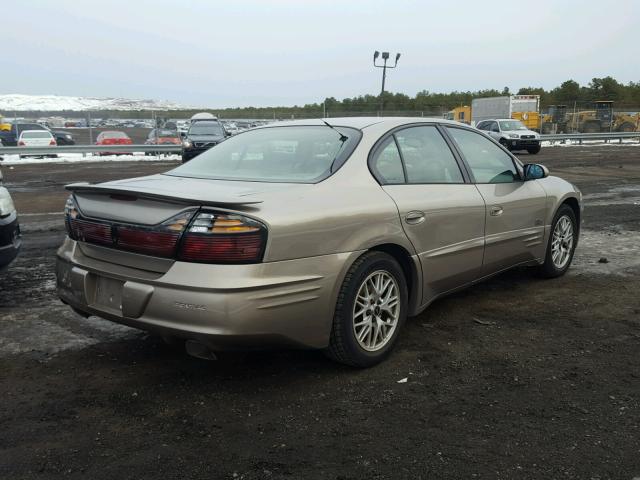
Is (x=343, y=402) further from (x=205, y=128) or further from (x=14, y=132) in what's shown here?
(x=14, y=132)

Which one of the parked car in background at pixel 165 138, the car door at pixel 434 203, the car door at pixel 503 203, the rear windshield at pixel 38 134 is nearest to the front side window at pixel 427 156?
the car door at pixel 434 203

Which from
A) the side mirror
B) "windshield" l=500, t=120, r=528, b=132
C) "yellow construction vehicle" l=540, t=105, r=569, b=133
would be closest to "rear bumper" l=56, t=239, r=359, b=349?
the side mirror

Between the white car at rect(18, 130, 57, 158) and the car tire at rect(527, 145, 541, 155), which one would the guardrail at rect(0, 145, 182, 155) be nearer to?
the white car at rect(18, 130, 57, 158)

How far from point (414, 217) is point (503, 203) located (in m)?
1.24

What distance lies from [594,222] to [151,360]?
737cm

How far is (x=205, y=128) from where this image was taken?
838 inches

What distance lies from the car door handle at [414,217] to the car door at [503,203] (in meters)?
0.87

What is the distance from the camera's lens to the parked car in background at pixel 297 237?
298 centimetres

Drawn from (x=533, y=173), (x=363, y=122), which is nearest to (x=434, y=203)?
(x=363, y=122)

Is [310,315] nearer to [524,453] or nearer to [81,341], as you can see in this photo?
[524,453]

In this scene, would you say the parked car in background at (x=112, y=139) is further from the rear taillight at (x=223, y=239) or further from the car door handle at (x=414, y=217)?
the rear taillight at (x=223, y=239)

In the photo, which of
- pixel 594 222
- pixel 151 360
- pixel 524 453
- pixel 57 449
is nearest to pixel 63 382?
pixel 151 360

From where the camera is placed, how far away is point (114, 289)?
3273 millimetres

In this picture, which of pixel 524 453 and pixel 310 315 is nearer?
pixel 524 453
